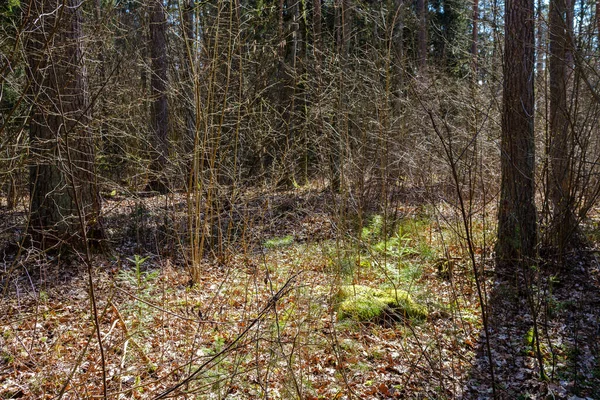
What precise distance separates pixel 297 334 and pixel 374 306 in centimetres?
182

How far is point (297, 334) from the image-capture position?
3.38 meters

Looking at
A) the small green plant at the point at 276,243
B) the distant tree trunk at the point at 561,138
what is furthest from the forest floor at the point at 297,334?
the distant tree trunk at the point at 561,138

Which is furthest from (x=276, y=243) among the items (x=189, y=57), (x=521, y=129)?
(x=521, y=129)

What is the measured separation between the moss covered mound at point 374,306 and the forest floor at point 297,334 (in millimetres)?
40

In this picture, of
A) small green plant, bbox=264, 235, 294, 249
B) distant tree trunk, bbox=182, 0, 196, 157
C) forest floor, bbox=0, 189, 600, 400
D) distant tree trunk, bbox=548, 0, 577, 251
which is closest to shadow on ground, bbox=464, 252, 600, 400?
forest floor, bbox=0, 189, 600, 400

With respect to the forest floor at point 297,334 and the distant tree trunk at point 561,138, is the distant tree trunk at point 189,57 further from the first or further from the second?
the distant tree trunk at point 561,138

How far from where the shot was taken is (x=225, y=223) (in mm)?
9125

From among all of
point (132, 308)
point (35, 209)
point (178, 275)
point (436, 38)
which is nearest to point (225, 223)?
point (178, 275)

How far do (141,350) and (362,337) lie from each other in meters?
2.08

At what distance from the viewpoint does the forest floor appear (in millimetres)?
3559

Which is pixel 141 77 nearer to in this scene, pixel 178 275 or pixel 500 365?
pixel 178 275

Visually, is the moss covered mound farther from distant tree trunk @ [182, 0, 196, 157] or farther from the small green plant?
distant tree trunk @ [182, 0, 196, 157]

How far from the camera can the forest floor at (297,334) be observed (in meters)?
3.56

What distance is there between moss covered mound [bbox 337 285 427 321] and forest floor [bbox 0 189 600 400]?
0.13 ft
